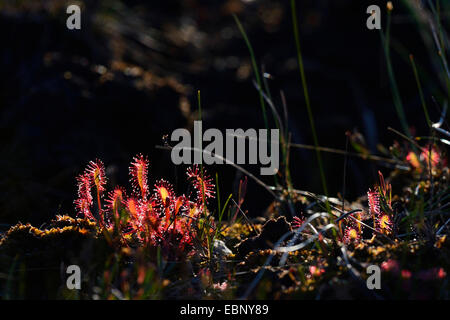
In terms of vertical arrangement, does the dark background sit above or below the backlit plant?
above

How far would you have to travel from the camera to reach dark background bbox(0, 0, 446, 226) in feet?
11.6

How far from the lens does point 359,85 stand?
196 inches

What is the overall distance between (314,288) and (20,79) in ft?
10.6

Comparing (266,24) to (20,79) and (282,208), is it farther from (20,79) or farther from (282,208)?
(282,208)

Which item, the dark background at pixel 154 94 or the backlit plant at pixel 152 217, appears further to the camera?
the dark background at pixel 154 94

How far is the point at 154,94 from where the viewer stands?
4203 mm

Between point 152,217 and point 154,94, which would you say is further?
point 154,94

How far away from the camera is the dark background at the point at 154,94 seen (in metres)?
3.54

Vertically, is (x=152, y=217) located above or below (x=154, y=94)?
below

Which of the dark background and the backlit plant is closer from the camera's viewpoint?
the backlit plant

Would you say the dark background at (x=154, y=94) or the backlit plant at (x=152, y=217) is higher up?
the dark background at (x=154, y=94)

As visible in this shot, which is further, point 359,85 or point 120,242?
point 359,85
